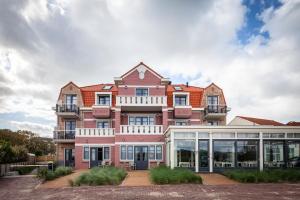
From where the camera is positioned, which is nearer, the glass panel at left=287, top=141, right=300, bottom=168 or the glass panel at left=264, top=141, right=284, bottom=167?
the glass panel at left=287, top=141, right=300, bottom=168

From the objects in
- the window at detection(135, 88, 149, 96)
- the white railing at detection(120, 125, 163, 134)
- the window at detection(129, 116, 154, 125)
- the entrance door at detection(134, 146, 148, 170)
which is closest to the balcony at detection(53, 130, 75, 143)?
the white railing at detection(120, 125, 163, 134)

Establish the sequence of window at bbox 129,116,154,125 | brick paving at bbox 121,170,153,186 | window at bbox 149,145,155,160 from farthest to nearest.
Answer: window at bbox 129,116,154,125, window at bbox 149,145,155,160, brick paving at bbox 121,170,153,186

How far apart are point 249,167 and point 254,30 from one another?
1060 centimetres

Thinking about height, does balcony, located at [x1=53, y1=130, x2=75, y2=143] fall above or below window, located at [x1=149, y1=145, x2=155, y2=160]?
above

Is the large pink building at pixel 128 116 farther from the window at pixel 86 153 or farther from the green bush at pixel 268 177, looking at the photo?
the green bush at pixel 268 177

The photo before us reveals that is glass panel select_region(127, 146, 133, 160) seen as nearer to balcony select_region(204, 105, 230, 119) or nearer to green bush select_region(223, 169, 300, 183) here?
balcony select_region(204, 105, 230, 119)

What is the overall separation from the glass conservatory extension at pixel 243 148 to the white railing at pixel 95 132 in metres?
8.27

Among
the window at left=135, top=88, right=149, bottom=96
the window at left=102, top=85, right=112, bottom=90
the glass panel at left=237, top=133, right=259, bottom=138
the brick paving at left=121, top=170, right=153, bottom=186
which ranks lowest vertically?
the brick paving at left=121, top=170, right=153, bottom=186

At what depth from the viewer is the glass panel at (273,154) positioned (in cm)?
2239

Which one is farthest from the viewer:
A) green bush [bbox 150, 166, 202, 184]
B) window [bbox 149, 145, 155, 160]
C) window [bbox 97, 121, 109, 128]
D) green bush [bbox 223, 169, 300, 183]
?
window [bbox 97, 121, 109, 128]

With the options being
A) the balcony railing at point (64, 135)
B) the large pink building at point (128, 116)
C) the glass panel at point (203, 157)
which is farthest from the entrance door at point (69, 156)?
the glass panel at point (203, 157)

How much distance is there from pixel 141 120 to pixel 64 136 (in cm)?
797

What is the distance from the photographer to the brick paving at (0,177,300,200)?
12906 mm

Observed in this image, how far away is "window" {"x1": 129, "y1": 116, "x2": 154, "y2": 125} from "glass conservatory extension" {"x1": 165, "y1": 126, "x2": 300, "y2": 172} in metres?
7.68
